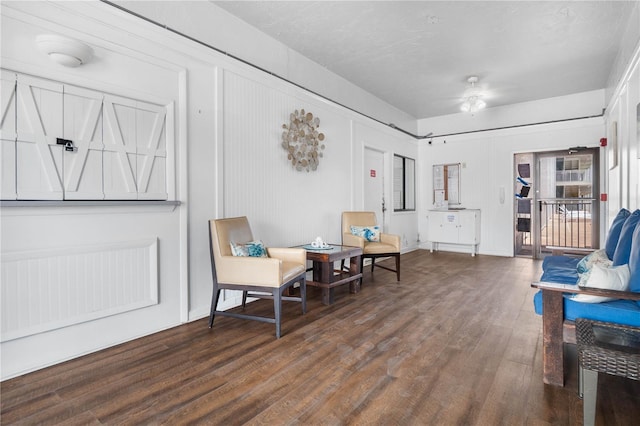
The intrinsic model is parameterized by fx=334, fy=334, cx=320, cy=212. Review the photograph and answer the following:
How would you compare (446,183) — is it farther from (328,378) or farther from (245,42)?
(328,378)

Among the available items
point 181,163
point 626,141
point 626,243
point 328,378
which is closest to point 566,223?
point 626,141

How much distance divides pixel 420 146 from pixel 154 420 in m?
7.26

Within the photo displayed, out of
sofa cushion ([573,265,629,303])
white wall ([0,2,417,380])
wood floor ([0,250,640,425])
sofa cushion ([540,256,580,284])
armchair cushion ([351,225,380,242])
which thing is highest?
white wall ([0,2,417,380])

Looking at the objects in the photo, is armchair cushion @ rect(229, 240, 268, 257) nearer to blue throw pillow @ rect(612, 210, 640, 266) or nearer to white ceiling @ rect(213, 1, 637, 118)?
white ceiling @ rect(213, 1, 637, 118)

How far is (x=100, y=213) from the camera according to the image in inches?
96.1

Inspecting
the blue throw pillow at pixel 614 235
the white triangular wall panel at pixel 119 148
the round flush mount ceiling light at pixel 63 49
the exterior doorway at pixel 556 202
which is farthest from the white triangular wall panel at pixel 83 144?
the exterior doorway at pixel 556 202

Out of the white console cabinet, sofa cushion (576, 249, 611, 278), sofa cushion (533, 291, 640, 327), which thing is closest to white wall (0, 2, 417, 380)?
sofa cushion (533, 291, 640, 327)

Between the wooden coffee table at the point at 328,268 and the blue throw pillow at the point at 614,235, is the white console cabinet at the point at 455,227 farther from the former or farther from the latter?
the blue throw pillow at the point at 614,235

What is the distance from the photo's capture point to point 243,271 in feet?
9.16

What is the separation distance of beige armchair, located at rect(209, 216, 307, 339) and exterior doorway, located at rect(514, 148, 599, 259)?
527cm

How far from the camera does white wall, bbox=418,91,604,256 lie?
237 inches

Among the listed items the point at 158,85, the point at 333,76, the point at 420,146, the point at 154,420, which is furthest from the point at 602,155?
the point at 154,420

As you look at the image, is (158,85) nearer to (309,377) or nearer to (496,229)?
(309,377)

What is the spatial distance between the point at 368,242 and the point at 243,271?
7.55 feet
